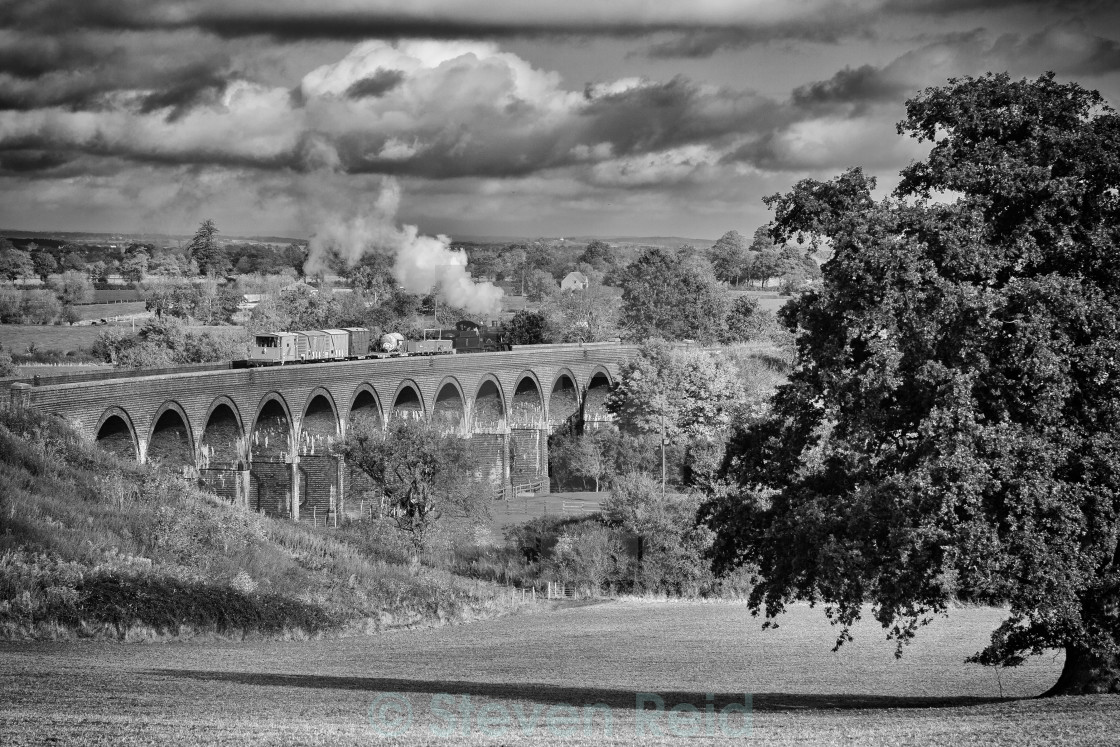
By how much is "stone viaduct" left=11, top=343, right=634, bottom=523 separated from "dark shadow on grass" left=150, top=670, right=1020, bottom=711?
74.1 ft

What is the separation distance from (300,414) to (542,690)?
1438 inches

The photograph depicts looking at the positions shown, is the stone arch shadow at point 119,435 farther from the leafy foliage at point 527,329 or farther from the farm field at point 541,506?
the leafy foliage at point 527,329

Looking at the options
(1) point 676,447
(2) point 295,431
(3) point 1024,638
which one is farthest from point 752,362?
(3) point 1024,638

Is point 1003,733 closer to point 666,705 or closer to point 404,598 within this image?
point 666,705

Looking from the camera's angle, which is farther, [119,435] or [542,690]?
[119,435]

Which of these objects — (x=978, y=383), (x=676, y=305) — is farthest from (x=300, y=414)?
(x=676, y=305)

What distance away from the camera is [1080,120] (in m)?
14.9

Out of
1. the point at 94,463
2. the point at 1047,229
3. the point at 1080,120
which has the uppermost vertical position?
the point at 1080,120

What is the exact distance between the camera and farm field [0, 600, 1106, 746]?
1088 centimetres

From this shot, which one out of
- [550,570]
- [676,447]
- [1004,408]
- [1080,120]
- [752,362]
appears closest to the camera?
[1004,408]

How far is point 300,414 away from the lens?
2041 inches

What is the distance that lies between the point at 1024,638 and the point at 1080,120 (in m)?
6.41

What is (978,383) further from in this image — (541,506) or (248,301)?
(248,301)

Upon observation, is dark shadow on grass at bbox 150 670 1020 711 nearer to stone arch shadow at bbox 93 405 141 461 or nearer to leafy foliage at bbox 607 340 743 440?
stone arch shadow at bbox 93 405 141 461
